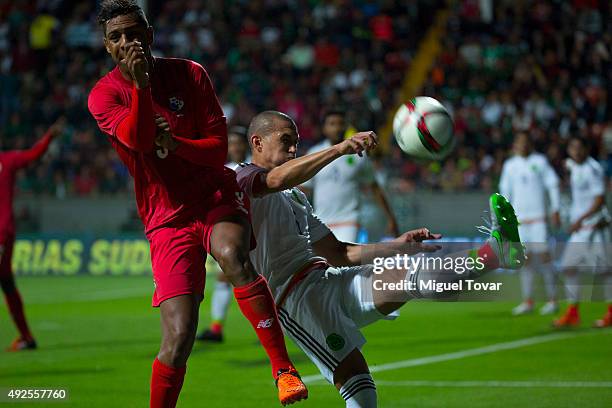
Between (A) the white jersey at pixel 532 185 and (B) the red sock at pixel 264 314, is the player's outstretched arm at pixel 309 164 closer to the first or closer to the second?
(B) the red sock at pixel 264 314

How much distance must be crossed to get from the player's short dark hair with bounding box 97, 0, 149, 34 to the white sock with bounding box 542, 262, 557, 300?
29.7 feet

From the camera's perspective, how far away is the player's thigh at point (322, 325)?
18.0 feet

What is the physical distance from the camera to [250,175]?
5.65 meters

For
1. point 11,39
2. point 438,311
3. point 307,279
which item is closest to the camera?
point 307,279

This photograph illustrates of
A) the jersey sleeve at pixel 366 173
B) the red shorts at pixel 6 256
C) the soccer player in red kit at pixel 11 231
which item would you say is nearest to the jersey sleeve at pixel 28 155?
the soccer player in red kit at pixel 11 231

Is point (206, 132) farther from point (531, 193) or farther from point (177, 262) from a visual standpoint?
point (531, 193)

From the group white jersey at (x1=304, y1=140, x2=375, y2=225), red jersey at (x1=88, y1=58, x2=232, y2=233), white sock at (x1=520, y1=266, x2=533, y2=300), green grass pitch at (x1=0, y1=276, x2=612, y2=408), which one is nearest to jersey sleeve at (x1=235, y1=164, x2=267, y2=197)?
red jersey at (x1=88, y1=58, x2=232, y2=233)

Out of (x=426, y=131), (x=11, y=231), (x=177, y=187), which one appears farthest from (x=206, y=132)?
(x=11, y=231)

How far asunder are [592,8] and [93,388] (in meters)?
19.7

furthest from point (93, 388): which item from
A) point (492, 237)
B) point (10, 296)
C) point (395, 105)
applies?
point (395, 105)

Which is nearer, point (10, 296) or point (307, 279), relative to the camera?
point (307, 279)

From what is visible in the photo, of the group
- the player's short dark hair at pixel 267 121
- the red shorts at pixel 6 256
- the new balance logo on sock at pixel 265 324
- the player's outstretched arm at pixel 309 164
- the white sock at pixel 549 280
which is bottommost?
the white sock at pixel 549 280

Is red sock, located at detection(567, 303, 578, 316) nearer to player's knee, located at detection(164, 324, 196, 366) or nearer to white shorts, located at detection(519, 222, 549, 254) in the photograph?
white shorts, located at detection(519, 222, 549, 254)

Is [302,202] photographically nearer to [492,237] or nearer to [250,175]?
[250,175]
